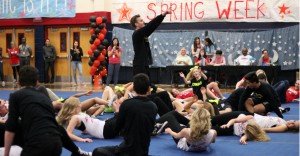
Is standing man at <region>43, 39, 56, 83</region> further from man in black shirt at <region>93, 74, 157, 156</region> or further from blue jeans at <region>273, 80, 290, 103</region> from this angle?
man in black shirt at <region>93, 74, 157, 156</region>

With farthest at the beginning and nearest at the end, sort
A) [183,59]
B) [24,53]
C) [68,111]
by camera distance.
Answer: [24,53] < [183,59] < [68,111]

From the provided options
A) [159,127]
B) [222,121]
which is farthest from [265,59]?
[159,127]

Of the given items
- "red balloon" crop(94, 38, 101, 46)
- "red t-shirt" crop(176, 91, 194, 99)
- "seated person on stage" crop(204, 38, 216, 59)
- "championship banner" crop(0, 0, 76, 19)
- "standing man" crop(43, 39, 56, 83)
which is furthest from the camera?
"championship banner" crop(0, 0, 76, 19)

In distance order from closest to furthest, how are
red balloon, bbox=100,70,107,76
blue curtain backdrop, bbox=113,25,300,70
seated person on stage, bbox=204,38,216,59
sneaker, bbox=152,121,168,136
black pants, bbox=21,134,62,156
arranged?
black pants, bbox=21,134,62,156 → sneaker, bbox=152,121,168,136 → blue curtain backdrop, bbox=113,25,300,70 → seated person on stage, bbox=204,38,216,59 → red balloon, bbox=100,70,107,76

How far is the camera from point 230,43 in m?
16.6

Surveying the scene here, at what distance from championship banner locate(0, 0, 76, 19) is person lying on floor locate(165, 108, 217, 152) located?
44.9 ft

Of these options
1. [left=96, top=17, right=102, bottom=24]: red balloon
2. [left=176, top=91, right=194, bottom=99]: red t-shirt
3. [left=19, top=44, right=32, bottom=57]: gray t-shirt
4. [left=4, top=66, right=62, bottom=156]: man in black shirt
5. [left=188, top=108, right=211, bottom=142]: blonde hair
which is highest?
[left=96, top=17, right=102, bottom=24]: red balloon

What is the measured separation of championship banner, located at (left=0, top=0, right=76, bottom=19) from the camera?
61.6ft

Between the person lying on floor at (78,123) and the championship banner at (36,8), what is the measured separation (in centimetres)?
1276

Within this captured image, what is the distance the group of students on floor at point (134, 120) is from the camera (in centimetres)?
385

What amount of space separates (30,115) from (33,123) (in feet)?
0.25

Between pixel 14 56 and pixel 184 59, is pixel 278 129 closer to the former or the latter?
pixel 184 59

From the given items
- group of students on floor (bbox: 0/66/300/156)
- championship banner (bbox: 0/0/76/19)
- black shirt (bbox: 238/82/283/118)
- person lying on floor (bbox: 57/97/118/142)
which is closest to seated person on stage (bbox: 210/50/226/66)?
group of students on floor (bbox: 0/66/300/156)

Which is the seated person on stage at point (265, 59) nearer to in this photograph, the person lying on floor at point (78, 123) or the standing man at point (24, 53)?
the standing man at point (24, 53)
